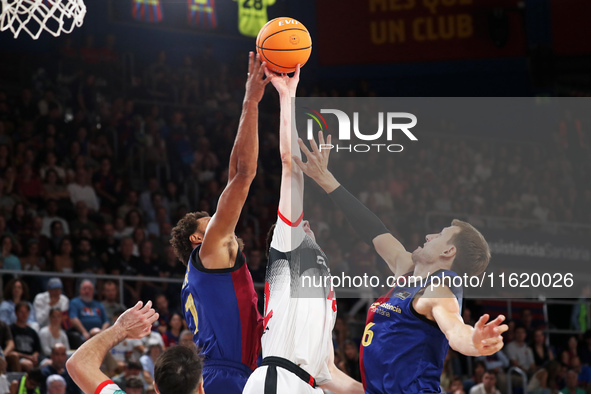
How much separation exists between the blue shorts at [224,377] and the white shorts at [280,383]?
234 mm

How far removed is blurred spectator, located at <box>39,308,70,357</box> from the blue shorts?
4.69 meters

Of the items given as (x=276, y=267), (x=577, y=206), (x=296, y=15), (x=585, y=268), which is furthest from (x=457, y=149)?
(x=276, y=267)

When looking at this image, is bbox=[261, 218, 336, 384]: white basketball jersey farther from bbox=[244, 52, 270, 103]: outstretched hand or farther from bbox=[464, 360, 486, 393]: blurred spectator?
bbox=[464, 360, 486, 393]: blurred spectator

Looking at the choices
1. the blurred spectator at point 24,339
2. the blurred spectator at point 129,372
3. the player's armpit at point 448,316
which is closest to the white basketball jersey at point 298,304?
the player's armpit at point 448,316

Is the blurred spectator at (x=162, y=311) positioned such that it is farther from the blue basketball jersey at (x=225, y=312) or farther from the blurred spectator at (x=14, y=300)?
the blue basketball jersey at (x=225, y=312)

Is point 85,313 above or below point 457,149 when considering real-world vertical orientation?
below

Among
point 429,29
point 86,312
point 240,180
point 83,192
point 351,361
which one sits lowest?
point 351,361

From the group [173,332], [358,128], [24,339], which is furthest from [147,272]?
[358,128]

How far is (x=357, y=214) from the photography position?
5270 millimetres

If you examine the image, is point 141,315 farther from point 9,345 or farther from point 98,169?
point 98,169

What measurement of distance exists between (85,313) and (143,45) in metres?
8.58

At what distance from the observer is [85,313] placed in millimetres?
9656

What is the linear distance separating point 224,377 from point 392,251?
4.38 ft

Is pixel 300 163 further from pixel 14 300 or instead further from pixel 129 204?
pixel 129 204
